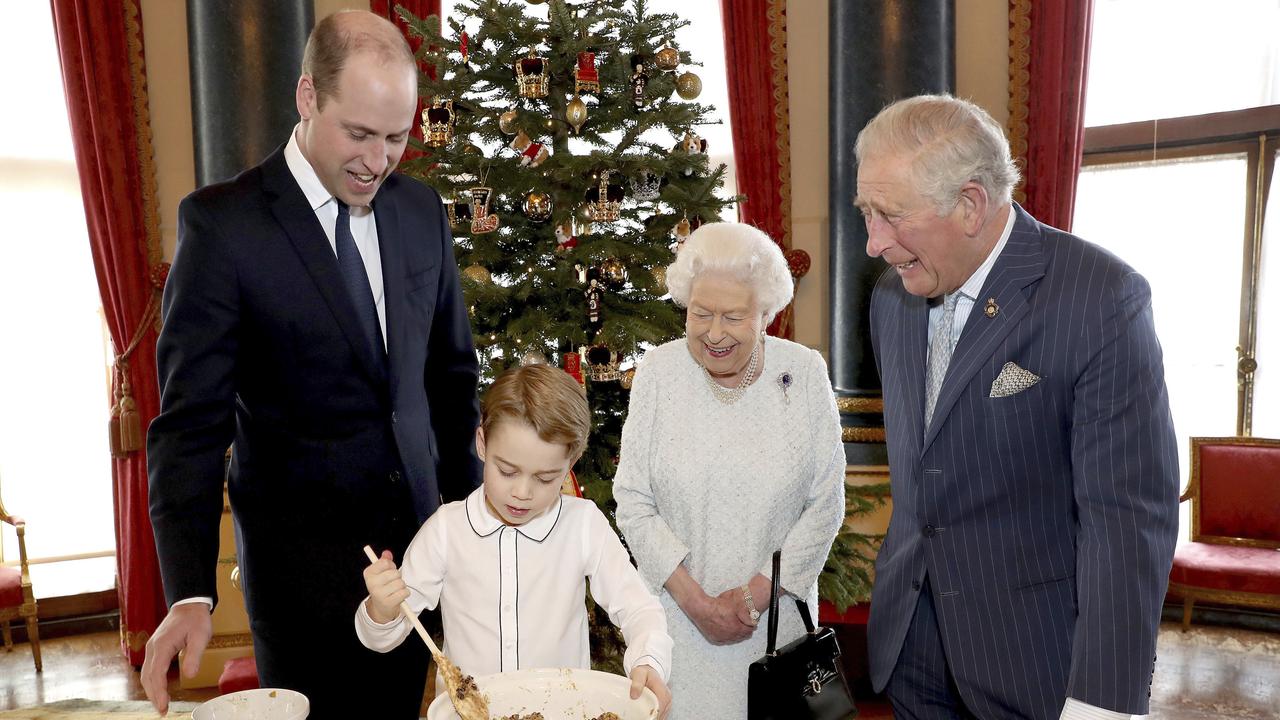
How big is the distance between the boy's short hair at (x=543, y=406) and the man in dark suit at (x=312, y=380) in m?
0.20

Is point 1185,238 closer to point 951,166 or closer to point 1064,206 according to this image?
point 1064,206

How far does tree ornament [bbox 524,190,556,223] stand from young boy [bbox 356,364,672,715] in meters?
1.76

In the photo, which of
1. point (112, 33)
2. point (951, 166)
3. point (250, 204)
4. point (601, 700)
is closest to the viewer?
point (601, 700)

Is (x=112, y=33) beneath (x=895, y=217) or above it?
above

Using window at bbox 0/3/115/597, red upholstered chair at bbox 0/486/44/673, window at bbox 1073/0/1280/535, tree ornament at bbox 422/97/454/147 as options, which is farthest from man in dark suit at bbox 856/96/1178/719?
window at bbox 0/3/115/597

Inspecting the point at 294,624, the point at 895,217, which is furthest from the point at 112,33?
the point at 895,217

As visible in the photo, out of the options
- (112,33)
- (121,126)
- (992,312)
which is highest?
(112,33)

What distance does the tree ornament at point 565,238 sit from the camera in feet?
11.9

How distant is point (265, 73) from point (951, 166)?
13.2 ft

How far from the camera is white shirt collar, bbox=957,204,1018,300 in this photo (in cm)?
172

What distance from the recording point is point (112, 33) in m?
5.26

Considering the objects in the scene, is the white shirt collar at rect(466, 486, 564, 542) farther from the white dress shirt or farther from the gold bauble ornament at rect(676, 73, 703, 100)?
the gold bauble ornament at rect(676, 73, 703, 100)

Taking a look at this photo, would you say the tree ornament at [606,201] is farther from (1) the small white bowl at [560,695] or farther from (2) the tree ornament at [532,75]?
(1) the small white bowl at [560,695]

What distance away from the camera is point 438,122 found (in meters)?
3.53
